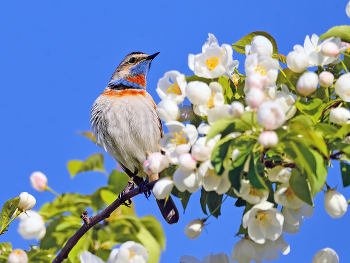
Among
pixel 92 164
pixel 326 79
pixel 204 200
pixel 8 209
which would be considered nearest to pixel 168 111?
pixel 204 200

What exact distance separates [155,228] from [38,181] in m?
1.54

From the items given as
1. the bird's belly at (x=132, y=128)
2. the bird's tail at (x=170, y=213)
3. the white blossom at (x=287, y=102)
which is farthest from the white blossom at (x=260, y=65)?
the bird's tail at (x=170, y=213)

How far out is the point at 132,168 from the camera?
22.4 feet

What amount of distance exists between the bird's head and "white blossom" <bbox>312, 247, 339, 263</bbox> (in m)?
5.07

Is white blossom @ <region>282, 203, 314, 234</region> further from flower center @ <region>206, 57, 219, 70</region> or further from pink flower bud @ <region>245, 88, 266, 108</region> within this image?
flower center @ <region>206, 57, 219, 70</region>

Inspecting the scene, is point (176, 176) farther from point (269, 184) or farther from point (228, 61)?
point (228, 61)

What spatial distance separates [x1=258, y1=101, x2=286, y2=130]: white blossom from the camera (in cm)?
224

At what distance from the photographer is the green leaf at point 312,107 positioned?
2713mm

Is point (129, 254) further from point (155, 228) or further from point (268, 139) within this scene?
point (155, 228)

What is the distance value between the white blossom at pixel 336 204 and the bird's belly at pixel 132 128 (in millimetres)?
3905

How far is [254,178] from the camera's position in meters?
2.36

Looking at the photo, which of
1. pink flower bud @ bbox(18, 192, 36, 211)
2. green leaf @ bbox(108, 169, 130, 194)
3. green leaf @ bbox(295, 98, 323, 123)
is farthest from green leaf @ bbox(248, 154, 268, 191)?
green leaf @ bbox(108, 169, 130, 194)

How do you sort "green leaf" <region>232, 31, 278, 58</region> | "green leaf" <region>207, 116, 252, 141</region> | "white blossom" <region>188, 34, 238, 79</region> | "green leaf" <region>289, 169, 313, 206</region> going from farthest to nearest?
"green leaf" <region>232, 31, 278, 58</region> → "white blossom" <region>188, 34, 238, 79</region> → "green leaf" <region>289, 169, 313, 206</region> → "green leaf" <region>207, 116, 252, 141</region>

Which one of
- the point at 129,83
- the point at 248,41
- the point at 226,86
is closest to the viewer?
the point at 226,86
